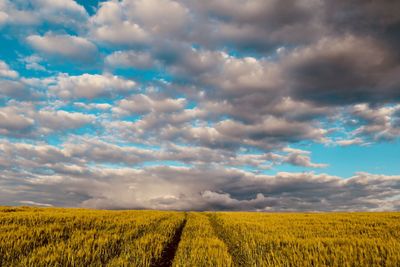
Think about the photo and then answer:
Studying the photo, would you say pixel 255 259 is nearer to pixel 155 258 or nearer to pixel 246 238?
pixel 155 258

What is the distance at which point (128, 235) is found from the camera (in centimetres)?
1070

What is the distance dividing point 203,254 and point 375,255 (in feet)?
13.9

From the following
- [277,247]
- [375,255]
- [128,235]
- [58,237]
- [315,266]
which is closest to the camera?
[315,266]

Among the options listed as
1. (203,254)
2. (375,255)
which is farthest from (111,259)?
(375,255)

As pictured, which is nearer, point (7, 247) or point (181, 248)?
point (7, 247)

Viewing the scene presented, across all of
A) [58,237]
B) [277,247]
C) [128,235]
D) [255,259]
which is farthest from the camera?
[128,235]

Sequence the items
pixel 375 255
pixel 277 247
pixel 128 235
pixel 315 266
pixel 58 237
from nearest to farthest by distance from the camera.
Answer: pixel 315 266 < pixel 375 255 < pixel 277 247 < pixel 58 237 < pixel 128 235

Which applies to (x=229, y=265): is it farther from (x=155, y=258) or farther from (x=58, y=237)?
(x=58, y=237)

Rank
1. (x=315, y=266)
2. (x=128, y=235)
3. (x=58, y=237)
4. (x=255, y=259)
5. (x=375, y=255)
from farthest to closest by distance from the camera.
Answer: (x=128, y=235) → (x=58, y=237) → (x=255, y=259) → (x=375, y=255) → (x=315, y=266)

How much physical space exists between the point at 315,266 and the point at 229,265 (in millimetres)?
1876

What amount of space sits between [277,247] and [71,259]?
5.74 metres

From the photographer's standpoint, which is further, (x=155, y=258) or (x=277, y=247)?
(x=277, y=247)

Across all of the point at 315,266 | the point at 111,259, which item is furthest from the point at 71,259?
the point at 315,266

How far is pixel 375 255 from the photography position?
22.4 feet
